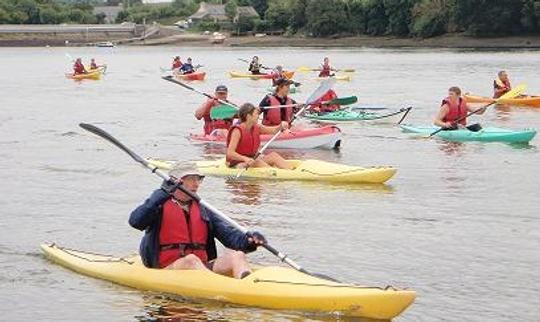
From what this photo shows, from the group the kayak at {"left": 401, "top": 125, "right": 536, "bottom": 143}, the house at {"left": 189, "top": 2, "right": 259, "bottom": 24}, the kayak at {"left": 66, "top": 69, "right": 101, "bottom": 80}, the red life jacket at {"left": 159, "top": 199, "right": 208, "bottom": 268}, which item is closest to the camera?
the red life jacket at {"left": 159, "top": 199, "right": 208, "bottom": 268}

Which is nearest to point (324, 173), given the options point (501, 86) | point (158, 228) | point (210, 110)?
point (210, 110)

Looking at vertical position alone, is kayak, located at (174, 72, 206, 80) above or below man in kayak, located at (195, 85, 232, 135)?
below

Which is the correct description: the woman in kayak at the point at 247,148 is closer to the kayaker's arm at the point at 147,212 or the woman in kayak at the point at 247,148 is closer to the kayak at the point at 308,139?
the kayak at the point at 308,139

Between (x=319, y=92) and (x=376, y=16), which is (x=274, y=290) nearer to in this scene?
(x=319, y=92)

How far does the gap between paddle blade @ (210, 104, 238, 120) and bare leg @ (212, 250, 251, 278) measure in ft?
35.3

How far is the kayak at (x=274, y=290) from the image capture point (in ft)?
29.0

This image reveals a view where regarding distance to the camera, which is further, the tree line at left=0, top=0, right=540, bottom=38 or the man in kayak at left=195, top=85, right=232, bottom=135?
the tree line at left=0, top=0, right=540, bottom=38

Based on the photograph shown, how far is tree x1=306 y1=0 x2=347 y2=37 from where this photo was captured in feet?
387

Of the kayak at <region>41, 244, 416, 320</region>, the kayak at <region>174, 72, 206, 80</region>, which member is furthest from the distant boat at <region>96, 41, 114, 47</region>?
the kayak at <region>41, 244, 416, 320</region>

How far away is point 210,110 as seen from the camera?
21.2 metres

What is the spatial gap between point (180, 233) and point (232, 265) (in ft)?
1.83

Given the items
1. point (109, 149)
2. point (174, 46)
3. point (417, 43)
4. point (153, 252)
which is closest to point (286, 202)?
point (153, 252)

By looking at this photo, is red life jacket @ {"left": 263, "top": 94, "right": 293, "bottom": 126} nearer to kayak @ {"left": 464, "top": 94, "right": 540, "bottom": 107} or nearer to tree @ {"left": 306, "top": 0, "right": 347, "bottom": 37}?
kayak @ {"left": 464, "top": 94, "right": 540, "bottom": 107}

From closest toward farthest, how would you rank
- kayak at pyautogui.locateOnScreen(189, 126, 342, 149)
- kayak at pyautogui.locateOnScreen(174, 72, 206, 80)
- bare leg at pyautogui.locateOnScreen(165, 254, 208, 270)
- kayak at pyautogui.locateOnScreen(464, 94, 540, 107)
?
bare leg at pyautogui.locateOnScreen(165, 254, 208, 270) < kayak at pyautogui.locateOnScreen(189, 126, 342, 149) < kayak at pyautogui.locateOnScreen(464, 94, 540, 107) < kayak at pyautogui.locateOnScreen(174, 72, 206, 80)
